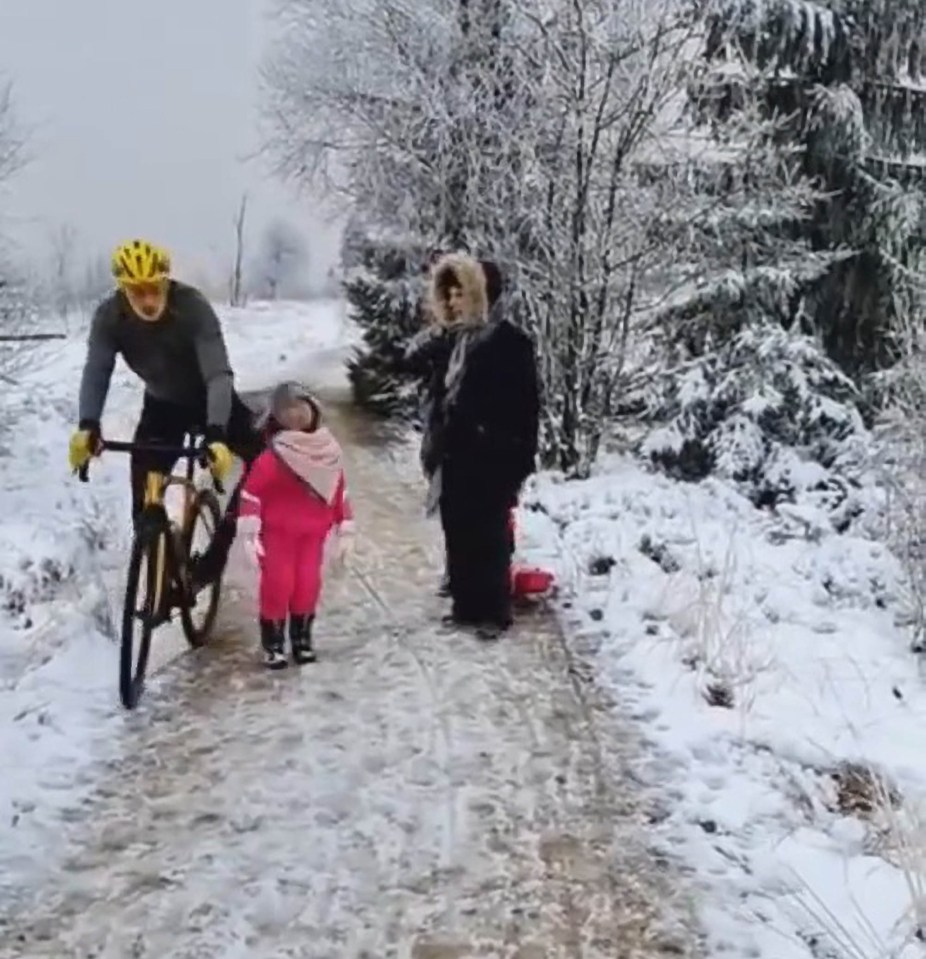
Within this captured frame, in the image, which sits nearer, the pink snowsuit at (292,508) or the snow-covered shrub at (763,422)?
the pink snowsuit at (292,508)

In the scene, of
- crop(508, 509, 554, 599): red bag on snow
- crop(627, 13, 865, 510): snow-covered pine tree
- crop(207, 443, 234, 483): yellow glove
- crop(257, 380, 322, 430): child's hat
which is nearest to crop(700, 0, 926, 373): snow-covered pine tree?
crop(627, 13, 865, 510): snow-covered pine tree

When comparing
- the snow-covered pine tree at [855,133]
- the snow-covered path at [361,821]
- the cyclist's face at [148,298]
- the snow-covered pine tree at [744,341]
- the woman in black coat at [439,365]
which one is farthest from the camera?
the snow-covered pine tree at [855,133]

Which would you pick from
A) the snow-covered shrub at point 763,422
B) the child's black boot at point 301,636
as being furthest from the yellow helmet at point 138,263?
the snow-covered shrub at point 763,422

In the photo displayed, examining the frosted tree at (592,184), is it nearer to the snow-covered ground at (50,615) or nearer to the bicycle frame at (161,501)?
the snow-covered ground at (50,615)

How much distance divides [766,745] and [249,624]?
10.1 feet

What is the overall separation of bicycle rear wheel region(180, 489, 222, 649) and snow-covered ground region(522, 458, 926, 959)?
208 centimetres

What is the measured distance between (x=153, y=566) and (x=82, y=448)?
24.6 inches

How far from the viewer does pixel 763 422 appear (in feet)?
47.9

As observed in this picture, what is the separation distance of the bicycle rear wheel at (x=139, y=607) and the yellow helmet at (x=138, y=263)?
3.74 ft

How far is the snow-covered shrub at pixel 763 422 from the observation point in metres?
14.2

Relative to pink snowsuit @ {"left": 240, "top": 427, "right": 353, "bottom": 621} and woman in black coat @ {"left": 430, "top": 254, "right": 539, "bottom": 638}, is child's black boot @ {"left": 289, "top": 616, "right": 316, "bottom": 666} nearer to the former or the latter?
pink snowsuit @ {"left": 240, "top": 427, "right": 353, "bottom": 621}

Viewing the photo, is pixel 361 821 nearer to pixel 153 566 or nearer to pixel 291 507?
pixel 153 566

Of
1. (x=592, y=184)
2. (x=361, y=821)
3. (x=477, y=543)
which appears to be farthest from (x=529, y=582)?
(x=592, y=184)

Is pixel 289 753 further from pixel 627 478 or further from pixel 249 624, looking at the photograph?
pixel 627 478
